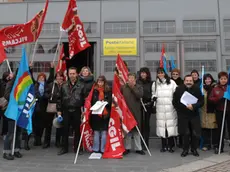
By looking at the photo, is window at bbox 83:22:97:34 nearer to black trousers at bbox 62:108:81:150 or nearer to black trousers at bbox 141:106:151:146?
black trousers at bbox 62:108:81:150

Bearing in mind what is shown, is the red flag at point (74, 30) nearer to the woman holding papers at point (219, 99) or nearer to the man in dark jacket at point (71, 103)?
the man in dark jacket at point (71, 103)

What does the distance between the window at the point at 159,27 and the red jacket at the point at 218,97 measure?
284 cm

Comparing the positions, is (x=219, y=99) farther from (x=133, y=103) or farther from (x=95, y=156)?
(x=95, y=156)

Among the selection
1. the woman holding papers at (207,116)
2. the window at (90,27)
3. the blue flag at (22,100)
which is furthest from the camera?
the window at (90,27)

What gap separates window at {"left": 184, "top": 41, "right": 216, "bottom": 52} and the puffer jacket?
3.85 metres

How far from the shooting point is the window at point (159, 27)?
7.85m

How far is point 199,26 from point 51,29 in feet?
15.7

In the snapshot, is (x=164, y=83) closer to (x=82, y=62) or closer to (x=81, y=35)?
(x=81, y=35)

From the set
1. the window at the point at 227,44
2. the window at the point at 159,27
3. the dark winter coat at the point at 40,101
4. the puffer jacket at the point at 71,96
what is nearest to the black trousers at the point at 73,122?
the puffer jacket at the point at 71,96

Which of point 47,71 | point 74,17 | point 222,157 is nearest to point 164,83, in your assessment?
point 222,157

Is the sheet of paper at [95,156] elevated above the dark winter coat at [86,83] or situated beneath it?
situated beneath

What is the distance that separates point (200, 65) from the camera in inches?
305

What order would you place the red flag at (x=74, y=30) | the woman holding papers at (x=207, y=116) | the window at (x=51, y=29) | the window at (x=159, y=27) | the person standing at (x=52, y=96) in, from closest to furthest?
the woman holding papers at (x=207, y=116) → the person standing at (x=52, y=96) → the red flag at (x=74, y=30) → the window at (x=159, y=27) → the window at (x=51, y=29)

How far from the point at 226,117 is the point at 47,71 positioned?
5.46m
